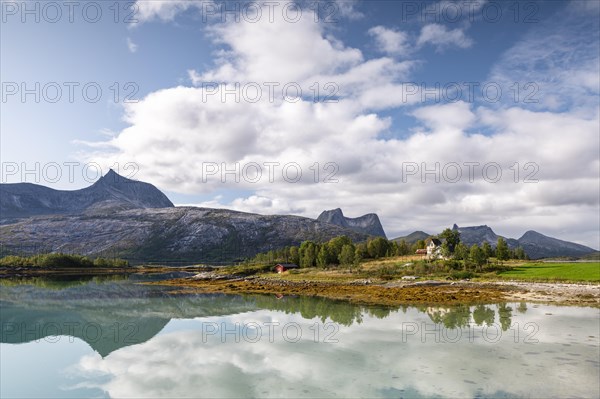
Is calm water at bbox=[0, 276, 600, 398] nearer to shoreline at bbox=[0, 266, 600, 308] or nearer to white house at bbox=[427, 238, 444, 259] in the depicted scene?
shoreline at bbox=[0, 266, 600, 308]

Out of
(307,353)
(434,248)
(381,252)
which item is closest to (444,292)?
Result: (307,353)

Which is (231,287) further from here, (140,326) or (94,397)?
(94,397)

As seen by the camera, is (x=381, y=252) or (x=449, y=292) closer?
(x=449, y=292)

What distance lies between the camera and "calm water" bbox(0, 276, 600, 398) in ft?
84.6

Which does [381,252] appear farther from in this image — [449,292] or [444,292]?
[444,292]

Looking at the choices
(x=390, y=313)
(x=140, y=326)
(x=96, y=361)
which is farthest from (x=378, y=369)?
(x=140, y=326)

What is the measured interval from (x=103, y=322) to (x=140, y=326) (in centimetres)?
739

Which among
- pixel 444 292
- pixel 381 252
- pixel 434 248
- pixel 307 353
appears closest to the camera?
pixel 307 353

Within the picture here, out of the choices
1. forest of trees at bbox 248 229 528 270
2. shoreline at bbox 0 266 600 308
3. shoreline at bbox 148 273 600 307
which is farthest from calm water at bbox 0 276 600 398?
forest of trees at bbox 248 229 528 270

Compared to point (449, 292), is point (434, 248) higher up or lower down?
higher up

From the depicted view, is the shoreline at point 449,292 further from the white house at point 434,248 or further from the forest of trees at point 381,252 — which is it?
the white house at point 434,248

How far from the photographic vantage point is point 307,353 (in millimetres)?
34781

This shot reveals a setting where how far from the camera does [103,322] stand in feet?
176

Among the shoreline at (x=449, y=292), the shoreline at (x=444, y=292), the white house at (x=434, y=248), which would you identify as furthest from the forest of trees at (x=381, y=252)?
the shoreline at (x=449, y=292)
